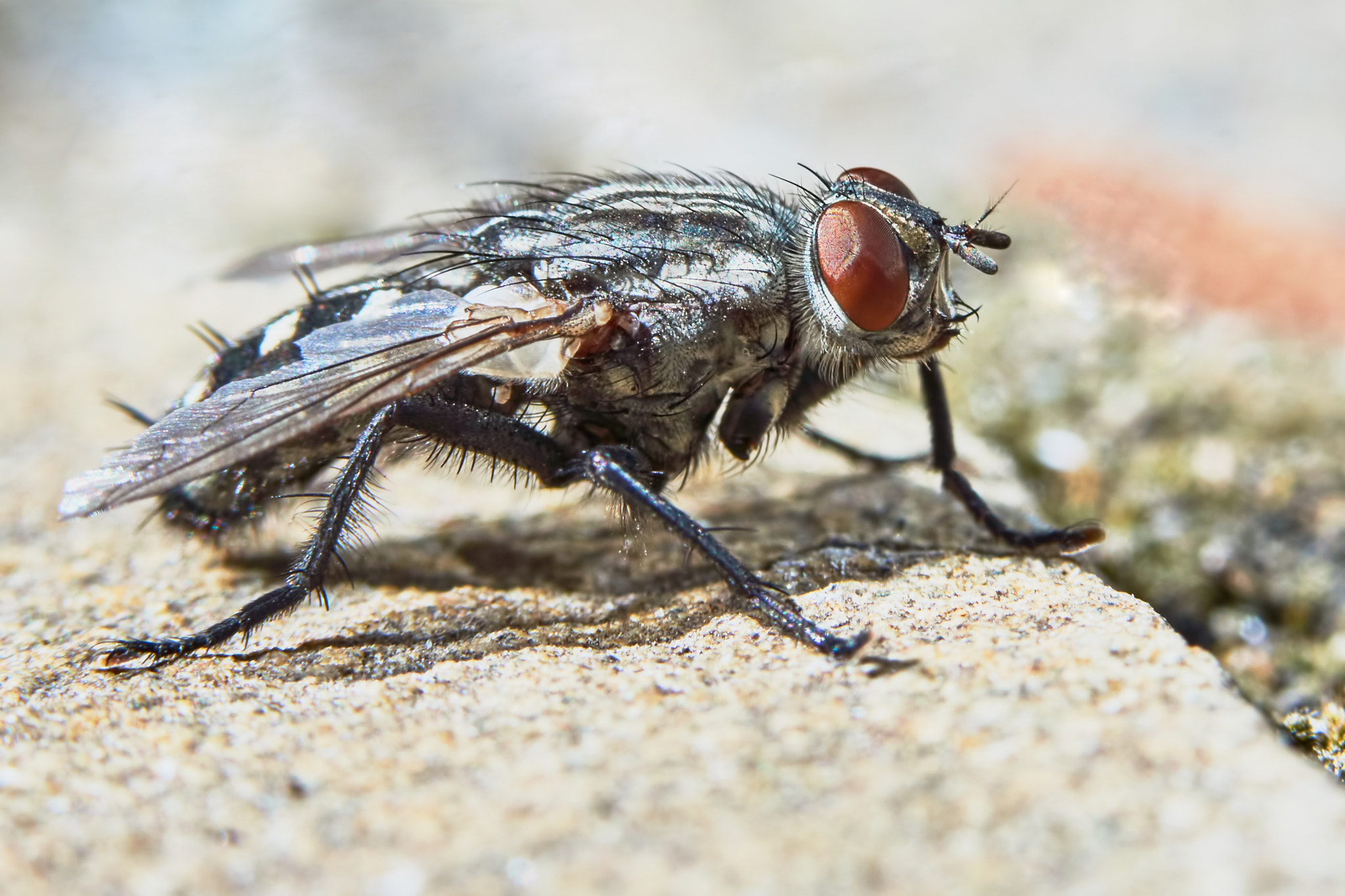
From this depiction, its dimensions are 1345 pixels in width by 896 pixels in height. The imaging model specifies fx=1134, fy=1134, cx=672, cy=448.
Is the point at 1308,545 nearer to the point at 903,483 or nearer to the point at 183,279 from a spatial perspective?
the point at 903,483

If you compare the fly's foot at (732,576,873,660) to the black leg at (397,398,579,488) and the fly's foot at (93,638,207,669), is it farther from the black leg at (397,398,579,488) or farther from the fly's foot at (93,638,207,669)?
the fly's foot at (93,638,207,669)

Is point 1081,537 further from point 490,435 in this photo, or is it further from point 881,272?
point 490,435

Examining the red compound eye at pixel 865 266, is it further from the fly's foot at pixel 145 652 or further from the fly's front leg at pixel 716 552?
the fly's foot at pixel 145 652

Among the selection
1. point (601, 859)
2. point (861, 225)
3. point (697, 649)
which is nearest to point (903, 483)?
point (861, 225)

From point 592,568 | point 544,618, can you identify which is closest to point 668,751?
point 544,618

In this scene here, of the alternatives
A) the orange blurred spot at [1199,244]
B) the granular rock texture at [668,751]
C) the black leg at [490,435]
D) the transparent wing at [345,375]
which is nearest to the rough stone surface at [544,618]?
the granular rock texture at [668,751]

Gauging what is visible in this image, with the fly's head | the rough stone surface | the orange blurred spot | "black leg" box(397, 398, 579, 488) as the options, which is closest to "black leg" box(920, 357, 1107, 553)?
the rough stone surface
